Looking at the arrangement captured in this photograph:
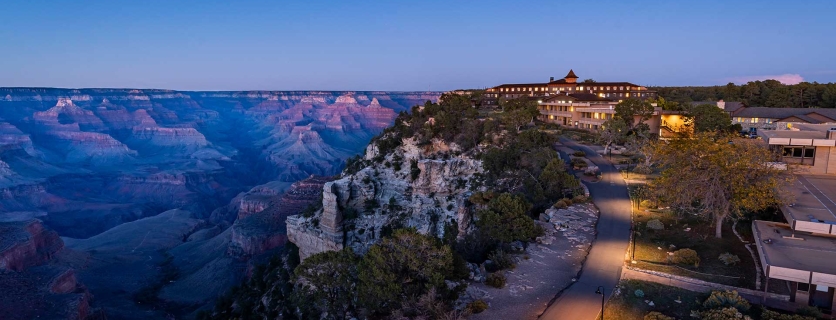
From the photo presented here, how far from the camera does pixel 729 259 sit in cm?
2345

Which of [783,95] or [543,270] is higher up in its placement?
[783,95]

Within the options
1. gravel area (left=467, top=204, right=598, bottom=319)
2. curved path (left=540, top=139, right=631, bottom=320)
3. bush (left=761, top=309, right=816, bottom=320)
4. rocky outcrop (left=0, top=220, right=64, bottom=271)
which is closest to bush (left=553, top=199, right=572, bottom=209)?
gravel area (left=467, top=204, right=598, bottom=319)

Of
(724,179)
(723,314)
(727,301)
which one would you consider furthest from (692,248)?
(723,314)

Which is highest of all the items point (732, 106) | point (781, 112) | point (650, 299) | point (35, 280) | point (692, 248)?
point (732, 106)

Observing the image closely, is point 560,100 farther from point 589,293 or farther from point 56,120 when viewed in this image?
point 56,120

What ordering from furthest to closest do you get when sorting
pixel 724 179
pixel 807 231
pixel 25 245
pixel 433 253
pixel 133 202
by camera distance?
pixel 133 202, pixel 25 245, pixel 724 179, pixel 807 231, pixel 433 253

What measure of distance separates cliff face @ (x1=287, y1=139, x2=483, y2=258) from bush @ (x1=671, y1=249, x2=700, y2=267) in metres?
21.4

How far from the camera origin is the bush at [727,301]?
711 inches

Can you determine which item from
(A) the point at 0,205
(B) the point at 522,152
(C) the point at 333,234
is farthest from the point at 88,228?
(B) the point at 522,152

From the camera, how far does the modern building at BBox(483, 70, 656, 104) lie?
95812 mm

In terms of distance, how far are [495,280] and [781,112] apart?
6886 centimetres

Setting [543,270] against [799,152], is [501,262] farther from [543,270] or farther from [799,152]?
[799,152]

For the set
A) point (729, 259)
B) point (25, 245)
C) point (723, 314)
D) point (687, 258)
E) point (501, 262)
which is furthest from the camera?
point (25, 245)

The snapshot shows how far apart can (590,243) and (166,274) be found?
5595 centimetres
